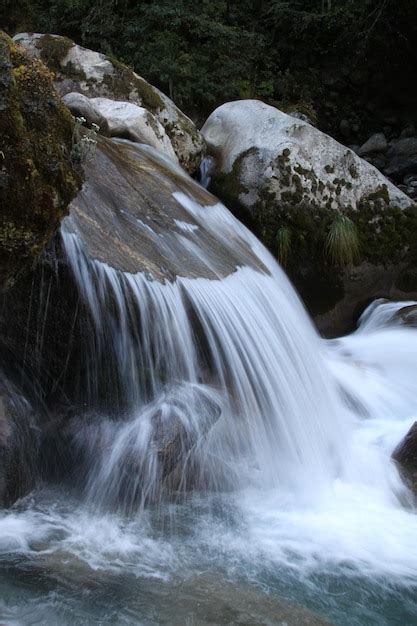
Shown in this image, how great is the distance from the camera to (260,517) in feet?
13.8

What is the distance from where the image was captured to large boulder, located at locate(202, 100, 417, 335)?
8391 mm

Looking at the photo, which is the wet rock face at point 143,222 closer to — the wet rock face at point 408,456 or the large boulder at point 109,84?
the large boulder at point 109,84

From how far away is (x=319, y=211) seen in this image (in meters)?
8.56

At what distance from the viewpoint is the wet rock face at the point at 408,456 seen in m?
4.71

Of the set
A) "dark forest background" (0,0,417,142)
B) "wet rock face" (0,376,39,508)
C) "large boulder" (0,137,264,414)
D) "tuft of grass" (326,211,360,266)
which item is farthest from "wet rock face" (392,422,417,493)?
"dark forest background" (0,0,417,142)

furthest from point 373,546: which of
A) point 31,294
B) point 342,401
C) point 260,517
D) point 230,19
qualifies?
point 230,19

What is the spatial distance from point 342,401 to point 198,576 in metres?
2.96

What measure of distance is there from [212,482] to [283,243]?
4.31m

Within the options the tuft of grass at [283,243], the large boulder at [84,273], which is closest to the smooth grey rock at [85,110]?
the large boulder at [84,273]

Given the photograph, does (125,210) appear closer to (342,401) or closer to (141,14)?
(342,401)

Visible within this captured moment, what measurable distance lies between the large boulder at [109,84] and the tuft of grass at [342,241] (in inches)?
76.6

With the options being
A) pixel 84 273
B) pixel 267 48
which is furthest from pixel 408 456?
pixel 267 48

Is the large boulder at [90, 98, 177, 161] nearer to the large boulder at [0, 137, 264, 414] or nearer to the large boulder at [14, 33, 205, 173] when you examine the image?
the large boulder at [14, 33, 205, 173]

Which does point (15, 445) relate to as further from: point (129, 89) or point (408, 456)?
point (129, 89)
